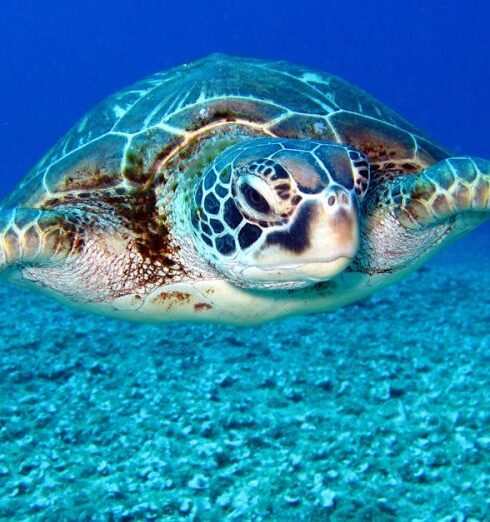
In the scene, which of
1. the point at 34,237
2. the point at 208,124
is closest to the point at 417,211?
the point at 208,124

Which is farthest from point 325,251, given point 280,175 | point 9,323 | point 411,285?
point 411,285

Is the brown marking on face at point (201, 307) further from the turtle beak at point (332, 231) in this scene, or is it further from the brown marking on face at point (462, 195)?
the brown marking on face at point (462, 195)

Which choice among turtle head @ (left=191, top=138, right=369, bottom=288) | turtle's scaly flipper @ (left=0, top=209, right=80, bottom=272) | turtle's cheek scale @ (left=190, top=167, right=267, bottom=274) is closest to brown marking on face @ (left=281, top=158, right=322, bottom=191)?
turtle head @ (left=191, top=138, right=369, bottom=288)

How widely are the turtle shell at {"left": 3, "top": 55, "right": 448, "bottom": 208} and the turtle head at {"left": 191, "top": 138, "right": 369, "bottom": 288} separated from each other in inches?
26.6

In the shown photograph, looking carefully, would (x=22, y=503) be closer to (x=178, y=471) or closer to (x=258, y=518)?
(x=178, y=471)

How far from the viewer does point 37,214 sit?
2.97m

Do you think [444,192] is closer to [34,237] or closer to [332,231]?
[332,231]

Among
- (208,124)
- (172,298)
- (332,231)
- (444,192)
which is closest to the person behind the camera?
(332,231)

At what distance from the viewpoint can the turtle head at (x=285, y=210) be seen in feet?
7.11

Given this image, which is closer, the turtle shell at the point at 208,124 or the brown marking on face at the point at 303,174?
the brown marking on face at the point at 303,174

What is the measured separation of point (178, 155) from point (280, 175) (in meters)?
1.18

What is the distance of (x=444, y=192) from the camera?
2826mm

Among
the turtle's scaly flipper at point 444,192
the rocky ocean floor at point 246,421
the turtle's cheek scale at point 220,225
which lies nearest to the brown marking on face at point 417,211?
the turtle's scaly flipper at point 444,192

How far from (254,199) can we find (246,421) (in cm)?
223
